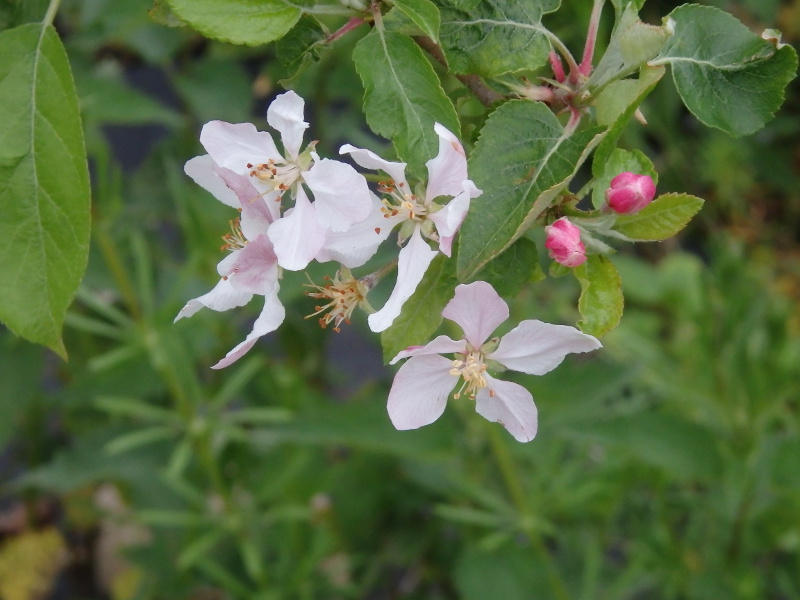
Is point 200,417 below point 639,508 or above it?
above

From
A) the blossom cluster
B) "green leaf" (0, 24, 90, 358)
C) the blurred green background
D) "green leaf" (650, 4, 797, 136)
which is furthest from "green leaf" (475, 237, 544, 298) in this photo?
the blurred green background

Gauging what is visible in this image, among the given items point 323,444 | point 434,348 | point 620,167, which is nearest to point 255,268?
point 434,348

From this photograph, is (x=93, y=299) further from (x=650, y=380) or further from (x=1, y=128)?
(x=650, y=380)

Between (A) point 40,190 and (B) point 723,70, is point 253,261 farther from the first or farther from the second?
(B) point 723,70

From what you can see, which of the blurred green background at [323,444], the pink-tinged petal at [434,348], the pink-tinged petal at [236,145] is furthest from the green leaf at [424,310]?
the blurred green background at [323,444]

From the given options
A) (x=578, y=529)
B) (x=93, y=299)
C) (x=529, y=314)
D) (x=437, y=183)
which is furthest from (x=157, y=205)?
(x=437, y=183)
